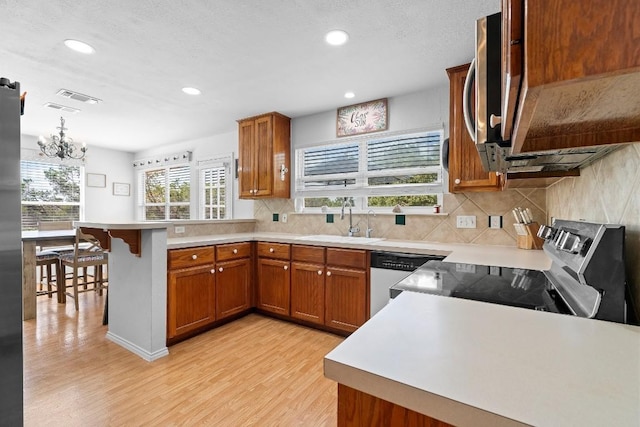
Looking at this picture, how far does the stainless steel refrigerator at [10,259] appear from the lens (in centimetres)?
105

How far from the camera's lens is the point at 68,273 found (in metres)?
5.02

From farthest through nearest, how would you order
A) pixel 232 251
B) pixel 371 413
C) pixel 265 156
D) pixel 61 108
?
pixel 265 156, pixel 61 108, pixel 232 251, pixel 371 413

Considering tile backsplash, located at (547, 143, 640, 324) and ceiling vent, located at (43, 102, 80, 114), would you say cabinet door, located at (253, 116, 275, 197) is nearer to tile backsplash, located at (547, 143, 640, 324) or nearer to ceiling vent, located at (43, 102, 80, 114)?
ceiling vent, located at (43, 102, 80, 114)

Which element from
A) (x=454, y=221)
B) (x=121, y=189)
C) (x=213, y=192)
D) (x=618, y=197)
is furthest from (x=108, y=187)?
(x=618, y=197)

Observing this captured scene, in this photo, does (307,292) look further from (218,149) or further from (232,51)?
(218,149)

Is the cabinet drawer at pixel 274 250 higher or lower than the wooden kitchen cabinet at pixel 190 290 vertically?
higher

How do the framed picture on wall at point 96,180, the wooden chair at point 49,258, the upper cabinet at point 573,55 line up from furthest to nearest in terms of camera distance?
the framed picture on wall at point 96,180 → the wooden chair at point 49,258 → the upper cabinet at point 573,55

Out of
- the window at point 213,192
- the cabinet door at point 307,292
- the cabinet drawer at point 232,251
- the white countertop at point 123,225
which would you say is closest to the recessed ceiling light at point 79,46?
the white countertop at point 123,225

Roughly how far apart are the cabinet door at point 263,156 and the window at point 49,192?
12.8 ft

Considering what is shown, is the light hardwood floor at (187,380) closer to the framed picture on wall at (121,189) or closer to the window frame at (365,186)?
the window frame at (365,186)

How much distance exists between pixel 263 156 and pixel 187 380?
8.20 feet

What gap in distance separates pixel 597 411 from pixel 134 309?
9.61ft

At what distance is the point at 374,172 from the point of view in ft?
10.9

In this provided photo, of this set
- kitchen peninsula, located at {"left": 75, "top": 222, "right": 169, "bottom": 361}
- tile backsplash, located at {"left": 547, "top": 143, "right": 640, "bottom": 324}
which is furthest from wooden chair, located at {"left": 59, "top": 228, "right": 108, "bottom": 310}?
tile backsplash, located at {"left": 547, "top": 143, "right": 640, "bottom": 324}
